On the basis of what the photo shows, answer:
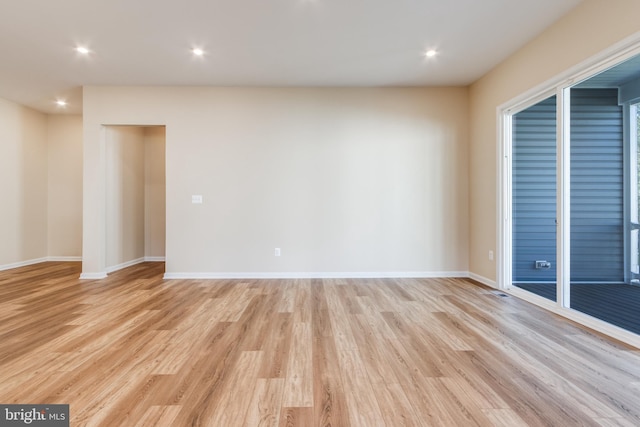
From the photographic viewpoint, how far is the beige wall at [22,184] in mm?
5000

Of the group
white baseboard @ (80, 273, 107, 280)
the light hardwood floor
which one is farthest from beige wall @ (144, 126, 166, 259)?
the light hardwood floor

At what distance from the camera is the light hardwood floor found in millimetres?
1463

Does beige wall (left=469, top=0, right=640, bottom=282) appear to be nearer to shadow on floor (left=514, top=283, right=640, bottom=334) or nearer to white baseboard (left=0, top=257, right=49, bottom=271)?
shadow on floor (left=514, top=283, right=640, bottom=334)

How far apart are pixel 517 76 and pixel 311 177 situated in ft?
9.29

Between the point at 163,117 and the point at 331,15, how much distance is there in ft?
9.70

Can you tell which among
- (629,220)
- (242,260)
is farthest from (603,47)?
(242,260)

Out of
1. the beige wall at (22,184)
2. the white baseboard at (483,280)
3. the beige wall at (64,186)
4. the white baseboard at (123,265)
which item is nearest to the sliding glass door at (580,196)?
the white baseboard at (483,280)

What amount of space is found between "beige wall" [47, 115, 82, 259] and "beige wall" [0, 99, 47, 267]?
103 millimetres

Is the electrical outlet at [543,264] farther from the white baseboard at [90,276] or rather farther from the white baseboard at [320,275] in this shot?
the white baseboard at [90,276]

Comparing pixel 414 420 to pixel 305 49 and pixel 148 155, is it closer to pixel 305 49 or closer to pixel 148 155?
pixel 305 49

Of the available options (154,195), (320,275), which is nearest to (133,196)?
(154,195)

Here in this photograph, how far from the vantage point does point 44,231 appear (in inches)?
227

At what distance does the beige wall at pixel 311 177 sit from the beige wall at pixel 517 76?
216 mm

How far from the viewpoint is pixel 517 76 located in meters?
3.46
